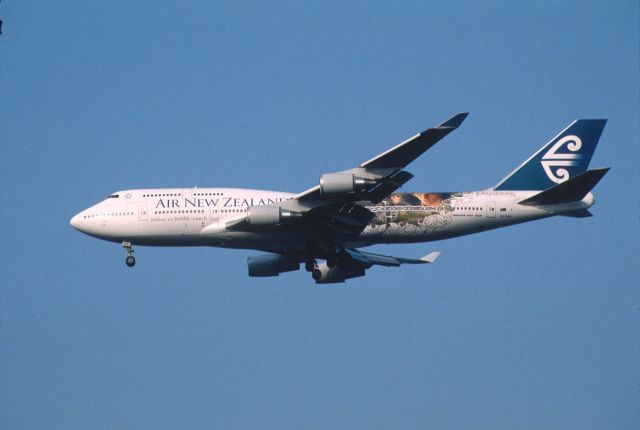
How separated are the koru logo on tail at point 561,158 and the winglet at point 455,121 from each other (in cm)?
1111

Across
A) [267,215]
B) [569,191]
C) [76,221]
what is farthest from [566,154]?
[76,221]

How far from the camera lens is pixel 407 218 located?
135 feet

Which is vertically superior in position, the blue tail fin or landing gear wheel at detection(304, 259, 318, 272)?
the blue tail fin

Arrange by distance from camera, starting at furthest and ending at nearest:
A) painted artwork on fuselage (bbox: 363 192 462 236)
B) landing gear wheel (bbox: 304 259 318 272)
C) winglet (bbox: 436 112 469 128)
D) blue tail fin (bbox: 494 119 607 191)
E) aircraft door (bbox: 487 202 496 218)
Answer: blue tail fin (bbox: 494 119 607 191) → landing gear wheel (bbox: 304 259 318 272) → aircraft door (bbox: 487 202 496 218) → painted artwork on fuselage (bbox: 363 192 462 236) → winglet (bbox: 436 112 469 128)

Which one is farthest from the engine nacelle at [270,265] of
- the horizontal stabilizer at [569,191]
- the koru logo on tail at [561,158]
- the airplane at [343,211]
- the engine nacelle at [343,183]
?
the koru logo on tail at [561,158]

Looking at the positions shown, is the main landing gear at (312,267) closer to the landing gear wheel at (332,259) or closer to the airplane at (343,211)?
the airplane at (343,211)

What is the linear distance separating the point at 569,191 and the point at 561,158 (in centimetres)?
464

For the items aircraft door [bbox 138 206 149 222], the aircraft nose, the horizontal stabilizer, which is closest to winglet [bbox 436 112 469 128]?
the horizontal stabilizer

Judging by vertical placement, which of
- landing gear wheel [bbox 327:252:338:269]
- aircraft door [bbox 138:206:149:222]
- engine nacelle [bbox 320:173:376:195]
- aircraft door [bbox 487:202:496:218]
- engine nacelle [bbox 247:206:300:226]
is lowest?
landing gear wheel [bbox 327:252:338:269]

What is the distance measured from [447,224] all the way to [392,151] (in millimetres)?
6577

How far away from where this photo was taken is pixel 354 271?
45344 mm

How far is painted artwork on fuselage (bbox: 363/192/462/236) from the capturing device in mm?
41250

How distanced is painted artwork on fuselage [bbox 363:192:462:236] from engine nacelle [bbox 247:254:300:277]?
5967 millimetres

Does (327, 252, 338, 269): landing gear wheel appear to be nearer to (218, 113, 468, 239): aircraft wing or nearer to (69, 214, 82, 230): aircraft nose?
(218, 113, 468, 239): aircraft wing
